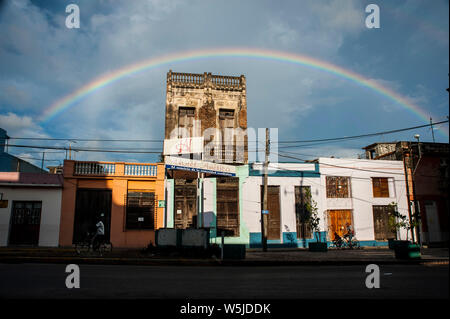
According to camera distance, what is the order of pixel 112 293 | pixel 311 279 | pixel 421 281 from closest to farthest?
pixel 112 293, pixel 421 281, pixel 311 279

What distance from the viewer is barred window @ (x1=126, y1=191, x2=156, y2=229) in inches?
794

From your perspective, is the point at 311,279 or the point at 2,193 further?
the point at 2,193

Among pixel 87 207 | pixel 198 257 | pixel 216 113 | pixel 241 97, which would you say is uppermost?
pixel 241 97

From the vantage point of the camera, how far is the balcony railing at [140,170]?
20594 millimetres

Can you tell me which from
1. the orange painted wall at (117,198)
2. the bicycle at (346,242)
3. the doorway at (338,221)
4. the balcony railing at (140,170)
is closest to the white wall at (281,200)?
the doorway at (338,221)

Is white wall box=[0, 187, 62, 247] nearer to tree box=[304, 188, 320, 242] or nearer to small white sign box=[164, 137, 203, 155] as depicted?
small white sign box=[164, 137, 203, 155]

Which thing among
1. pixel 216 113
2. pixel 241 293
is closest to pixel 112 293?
pixel 241 293

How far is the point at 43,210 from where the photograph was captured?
1917 cm

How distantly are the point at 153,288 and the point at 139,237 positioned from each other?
13.7 metres

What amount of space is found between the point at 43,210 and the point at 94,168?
4009 mm

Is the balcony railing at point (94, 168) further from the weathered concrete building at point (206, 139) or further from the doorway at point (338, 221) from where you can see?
the doorway at point (338, 221)

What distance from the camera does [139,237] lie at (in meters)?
19.9

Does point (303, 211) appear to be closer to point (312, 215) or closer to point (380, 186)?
point (312, 215)

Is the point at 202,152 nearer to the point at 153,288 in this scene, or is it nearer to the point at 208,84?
the point at 208,84
